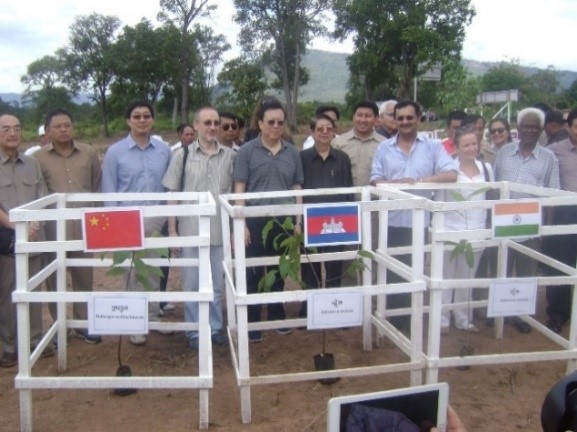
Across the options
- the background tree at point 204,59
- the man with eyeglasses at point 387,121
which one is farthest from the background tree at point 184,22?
the man with eyeglasses at point 387,121

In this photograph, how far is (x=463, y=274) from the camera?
201 inches

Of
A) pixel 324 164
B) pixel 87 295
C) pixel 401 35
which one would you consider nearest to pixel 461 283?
pixel 324 164

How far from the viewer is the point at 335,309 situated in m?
3.59

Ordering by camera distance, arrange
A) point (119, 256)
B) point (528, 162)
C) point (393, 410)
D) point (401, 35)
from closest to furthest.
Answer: point (393, 410), point (119, 256), point (528, 162), point (401, 35)

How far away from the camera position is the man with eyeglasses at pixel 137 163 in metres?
4.79

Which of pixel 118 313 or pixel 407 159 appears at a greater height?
pixel 407 159

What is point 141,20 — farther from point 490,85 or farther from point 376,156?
point 490,85

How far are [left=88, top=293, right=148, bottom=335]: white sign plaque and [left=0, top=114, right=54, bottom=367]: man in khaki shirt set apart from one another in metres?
1.12

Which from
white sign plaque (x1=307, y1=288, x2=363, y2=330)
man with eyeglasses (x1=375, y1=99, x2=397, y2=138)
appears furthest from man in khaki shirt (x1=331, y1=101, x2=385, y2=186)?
white sign plaque (x1=307, y1=288, x2=363, y2=330)

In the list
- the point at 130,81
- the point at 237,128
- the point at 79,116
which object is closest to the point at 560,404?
the point at 237,128

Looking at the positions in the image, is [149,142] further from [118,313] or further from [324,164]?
[118,313]

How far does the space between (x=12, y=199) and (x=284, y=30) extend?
31.8 metres

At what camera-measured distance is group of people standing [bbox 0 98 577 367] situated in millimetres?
4605

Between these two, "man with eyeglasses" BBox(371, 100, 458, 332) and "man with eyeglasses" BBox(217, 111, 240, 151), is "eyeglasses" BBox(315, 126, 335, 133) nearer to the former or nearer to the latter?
"man with eyeglasses" BBox(371, 100, 458, 332)
